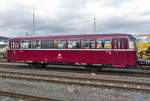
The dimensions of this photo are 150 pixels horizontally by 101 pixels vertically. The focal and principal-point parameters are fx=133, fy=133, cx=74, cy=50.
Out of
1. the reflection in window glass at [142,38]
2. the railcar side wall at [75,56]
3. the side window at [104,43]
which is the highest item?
the reflection in window glass at [142,38]

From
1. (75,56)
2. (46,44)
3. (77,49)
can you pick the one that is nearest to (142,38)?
(77,49)

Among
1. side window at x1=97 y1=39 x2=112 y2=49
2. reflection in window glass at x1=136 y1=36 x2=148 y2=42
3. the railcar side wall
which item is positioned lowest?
the railcar side wall

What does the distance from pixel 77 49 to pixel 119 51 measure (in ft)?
12.0

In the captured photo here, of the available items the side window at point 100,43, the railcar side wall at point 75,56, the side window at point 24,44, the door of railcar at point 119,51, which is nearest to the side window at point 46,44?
the railcar side wall at point 75,56

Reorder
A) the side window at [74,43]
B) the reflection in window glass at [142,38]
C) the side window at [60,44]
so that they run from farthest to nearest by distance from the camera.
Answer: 1. the reflection in window glass at [142,38]
2. the side window at [60,44]
3. the side window at [74,43]

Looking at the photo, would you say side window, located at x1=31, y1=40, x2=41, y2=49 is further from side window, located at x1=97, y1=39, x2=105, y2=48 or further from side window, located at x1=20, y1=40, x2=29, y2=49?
side window, located at x1=97, y1=39, x2=105, y2=48

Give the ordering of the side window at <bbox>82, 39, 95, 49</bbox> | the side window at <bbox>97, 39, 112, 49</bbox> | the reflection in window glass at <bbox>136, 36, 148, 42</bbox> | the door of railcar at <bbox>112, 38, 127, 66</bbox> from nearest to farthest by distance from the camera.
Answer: the door of railcar at <bbox>112, 38, 127, 66</bbox>, the side window at <bbox>97, 39, 112, 49</bbox>, the side window at <bbox>82, 39, 95, 49</bbox>, the reflection in window glass at <bbox>136, 36, 148, 42</bbox>

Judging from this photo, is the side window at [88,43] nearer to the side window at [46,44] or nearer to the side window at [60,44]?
the side window at [60,44]

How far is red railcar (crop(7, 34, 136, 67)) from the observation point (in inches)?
434

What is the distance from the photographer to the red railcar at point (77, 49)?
11031 mm

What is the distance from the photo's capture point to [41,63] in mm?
14133

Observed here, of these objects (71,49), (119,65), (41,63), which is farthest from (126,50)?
(41,63)

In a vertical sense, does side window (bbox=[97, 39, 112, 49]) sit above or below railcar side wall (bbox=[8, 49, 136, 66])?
above

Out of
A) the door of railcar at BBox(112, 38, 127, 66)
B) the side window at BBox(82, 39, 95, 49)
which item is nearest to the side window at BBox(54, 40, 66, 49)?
the side window at BBox(82, 39, 95, 49)
